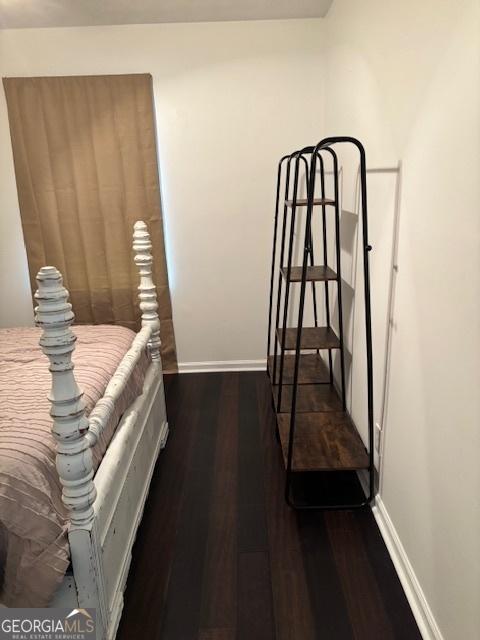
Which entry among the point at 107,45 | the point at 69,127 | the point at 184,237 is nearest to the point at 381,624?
the point at 184,237

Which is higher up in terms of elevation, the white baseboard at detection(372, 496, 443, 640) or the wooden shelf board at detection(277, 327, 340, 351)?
the wooden shelf board at detection(277, 327, 340, 351)

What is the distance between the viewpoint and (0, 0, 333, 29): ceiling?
2.81 meters

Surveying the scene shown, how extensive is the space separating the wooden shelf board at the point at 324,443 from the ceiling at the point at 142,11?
2.45 meters

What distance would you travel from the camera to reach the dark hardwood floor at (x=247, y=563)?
65.6 inches

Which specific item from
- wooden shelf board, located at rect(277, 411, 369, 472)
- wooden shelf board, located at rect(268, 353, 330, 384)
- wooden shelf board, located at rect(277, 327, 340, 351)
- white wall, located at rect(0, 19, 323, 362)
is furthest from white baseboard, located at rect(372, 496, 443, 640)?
white wall, located at rect(0, 19, 323, 362)

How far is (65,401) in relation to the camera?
1328mm

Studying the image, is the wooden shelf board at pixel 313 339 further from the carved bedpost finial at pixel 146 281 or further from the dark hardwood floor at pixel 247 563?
the carved bedpost finial at pixel 146 281

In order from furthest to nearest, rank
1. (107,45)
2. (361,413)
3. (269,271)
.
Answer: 1. (269,271)
2. (107,45)
3. (361,413)

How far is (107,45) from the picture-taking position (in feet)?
10.5

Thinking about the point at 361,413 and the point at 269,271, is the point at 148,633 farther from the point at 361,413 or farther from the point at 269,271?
the point at 269,271

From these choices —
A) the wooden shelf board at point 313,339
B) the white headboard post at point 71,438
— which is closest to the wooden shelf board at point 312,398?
the wooden shelf board at point 313,339

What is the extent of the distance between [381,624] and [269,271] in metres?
2.46

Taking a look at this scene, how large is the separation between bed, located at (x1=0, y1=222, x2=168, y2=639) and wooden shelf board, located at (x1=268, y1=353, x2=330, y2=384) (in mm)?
1237

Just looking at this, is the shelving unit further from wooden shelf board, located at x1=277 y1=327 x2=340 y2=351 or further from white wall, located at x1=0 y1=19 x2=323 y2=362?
white wall, located at x1=0 y1=19 x2=323 y2=362
